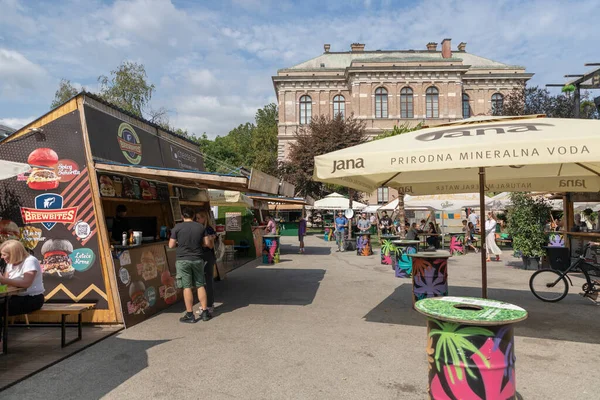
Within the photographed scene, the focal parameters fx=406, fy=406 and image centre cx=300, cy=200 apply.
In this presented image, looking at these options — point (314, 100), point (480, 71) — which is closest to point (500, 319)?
point (314, 100)

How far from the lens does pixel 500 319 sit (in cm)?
291

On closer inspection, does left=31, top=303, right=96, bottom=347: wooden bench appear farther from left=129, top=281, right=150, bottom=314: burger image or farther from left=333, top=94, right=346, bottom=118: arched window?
→ left=333, top=94, right=346, bottom=118: arched window

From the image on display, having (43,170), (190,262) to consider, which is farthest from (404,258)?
(43,170)

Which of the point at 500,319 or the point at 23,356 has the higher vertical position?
the point at 500,319

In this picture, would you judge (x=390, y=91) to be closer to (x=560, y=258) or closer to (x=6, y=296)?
(x=560, y=258)

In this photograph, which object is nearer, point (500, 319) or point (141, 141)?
point (500, 319)

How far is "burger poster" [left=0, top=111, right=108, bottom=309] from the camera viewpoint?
608cm

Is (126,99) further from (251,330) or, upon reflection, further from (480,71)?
(480,71)

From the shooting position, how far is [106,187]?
6.41 metres

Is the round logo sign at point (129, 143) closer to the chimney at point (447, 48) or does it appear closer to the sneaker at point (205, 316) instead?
the sneaker at point (205, 316)

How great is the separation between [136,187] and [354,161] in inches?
173

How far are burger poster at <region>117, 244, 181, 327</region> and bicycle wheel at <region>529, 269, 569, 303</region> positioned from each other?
6.98m

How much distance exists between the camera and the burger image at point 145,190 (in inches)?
306

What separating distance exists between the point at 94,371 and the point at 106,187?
9.83 ft
